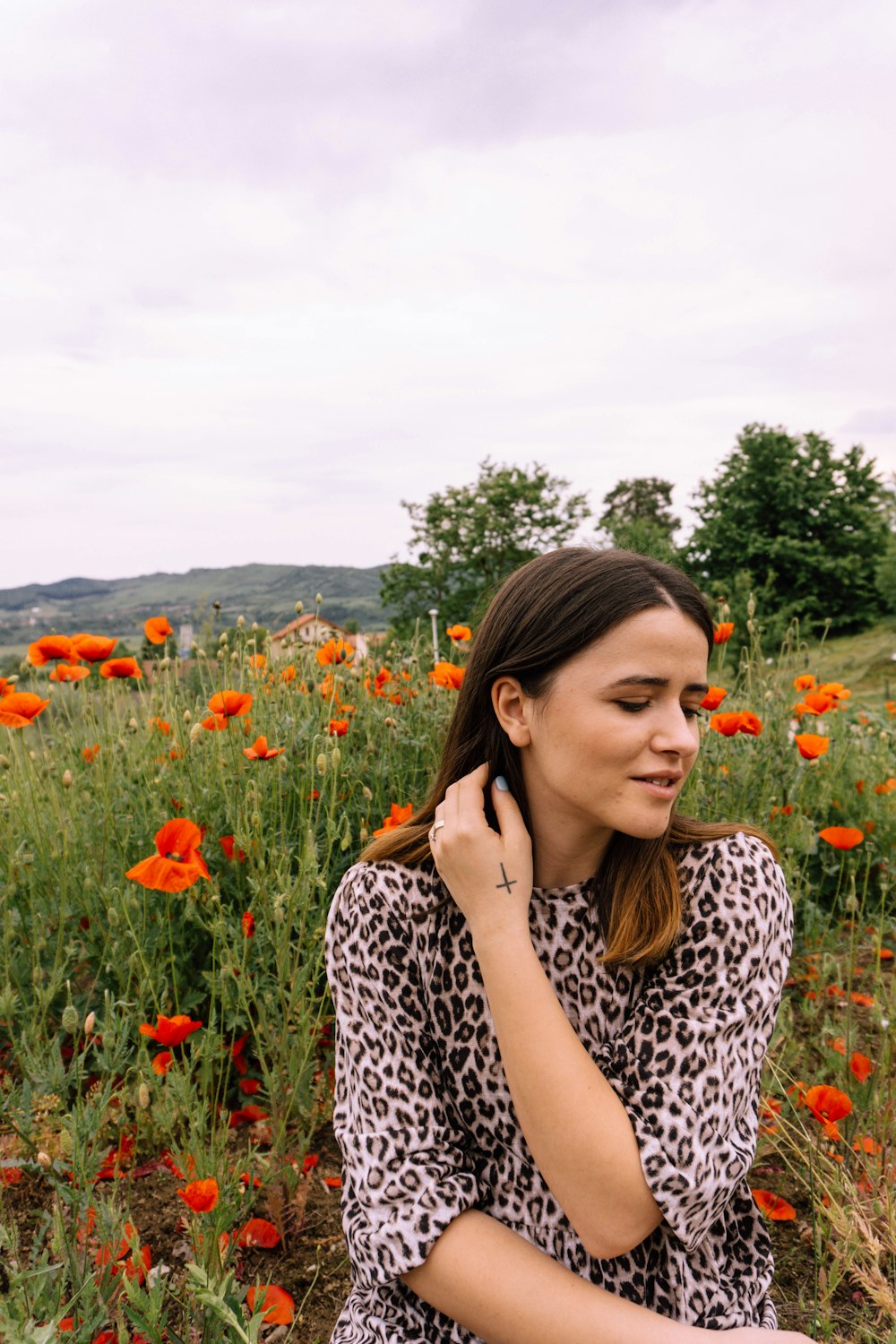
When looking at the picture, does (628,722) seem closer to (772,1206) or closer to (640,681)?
(640,681)

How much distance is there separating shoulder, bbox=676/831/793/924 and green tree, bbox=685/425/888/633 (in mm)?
25949

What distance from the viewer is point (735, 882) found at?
4.44 feet

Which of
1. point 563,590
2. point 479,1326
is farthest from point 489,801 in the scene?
point 479,1326

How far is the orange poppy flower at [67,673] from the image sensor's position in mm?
2639

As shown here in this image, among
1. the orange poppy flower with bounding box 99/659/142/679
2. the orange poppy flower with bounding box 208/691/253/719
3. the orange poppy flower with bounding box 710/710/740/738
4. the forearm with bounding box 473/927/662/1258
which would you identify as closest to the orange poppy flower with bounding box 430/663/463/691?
the orange poppy flower with bounding box 208/691/253/719

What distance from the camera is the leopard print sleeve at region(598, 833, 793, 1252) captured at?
117 centimetres

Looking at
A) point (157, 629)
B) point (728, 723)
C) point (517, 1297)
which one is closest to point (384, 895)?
point (517, 1297)

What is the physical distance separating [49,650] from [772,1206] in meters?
2.22

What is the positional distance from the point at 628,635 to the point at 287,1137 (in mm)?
1482

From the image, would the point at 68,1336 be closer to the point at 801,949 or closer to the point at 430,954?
the point at 430,954

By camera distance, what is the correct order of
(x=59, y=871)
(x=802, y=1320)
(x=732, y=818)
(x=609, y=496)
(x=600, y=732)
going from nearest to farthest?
(x=600, y=732) → (x=802, y=1320) → (x=59, y=871) → (x=732, y=818) → (x=609, y=496)

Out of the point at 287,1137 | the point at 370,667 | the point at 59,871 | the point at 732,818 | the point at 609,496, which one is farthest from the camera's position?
the point at 609,496

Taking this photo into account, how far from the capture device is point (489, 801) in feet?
5.13

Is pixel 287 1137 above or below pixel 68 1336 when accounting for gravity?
below
